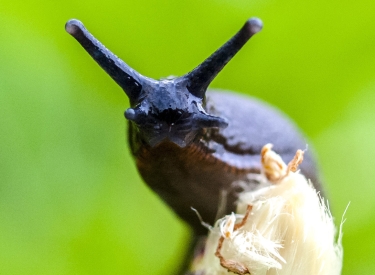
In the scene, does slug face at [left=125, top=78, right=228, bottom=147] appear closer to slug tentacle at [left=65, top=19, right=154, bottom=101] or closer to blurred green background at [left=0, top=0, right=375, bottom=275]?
slug tentacle at [left=65, top=19, right=154, bottom=101]

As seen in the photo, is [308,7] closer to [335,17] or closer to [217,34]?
[335,17]

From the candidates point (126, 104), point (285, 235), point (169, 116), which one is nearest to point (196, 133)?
point (169, 116)

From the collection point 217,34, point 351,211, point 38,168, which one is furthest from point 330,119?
point 38,168

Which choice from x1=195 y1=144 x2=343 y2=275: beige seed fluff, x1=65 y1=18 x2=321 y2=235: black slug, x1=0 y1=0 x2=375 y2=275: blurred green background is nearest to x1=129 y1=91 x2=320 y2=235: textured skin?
x1=65 y1=18 x2=321 y2=235: black slug

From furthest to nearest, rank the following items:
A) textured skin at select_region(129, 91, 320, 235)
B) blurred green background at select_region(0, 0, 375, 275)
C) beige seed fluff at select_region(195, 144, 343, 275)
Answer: blurred green background at select_region(0, 0, 375, 275) → textured skin at select_region(129, 91, 320, 235) → beige seed fluff at select_region(195, 144, 343, 275)

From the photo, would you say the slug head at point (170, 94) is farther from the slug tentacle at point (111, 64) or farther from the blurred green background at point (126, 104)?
the blurred green background at point (126, 104)

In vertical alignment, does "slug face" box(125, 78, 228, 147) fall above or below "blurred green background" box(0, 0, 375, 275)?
below

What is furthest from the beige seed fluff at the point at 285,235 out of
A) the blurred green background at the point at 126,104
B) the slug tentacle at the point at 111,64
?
the blurred green background at the point at 126,104
